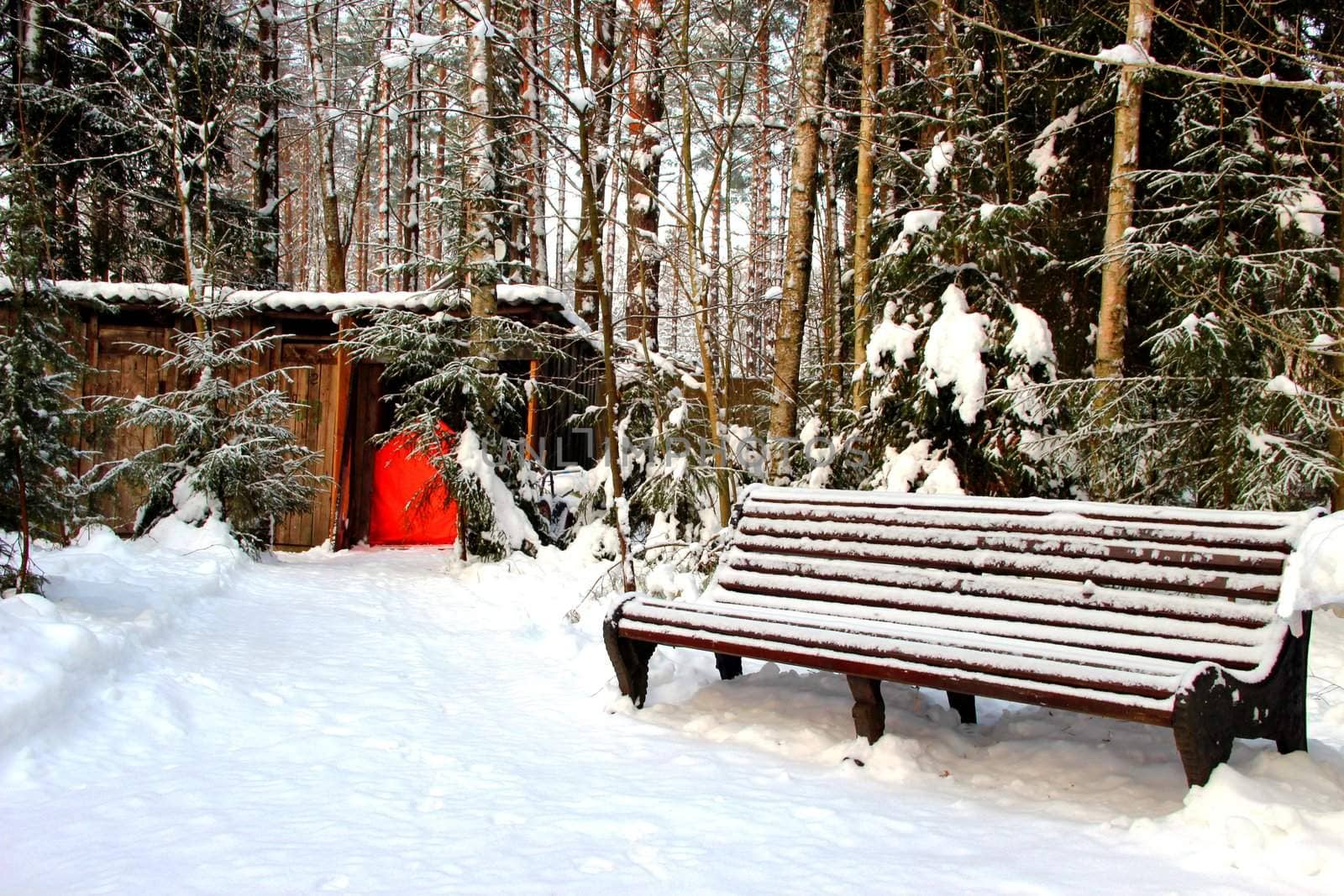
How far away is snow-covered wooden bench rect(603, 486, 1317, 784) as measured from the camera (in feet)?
9.56

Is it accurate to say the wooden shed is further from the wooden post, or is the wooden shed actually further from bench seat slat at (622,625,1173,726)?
bench seat slat at (622,625,1173,726)

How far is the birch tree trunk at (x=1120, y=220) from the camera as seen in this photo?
647 cm

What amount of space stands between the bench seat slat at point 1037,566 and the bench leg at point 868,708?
668 mm

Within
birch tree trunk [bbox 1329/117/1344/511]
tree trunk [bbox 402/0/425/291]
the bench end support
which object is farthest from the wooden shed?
the bench end support

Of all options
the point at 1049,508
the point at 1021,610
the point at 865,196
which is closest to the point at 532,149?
the point at 865,196

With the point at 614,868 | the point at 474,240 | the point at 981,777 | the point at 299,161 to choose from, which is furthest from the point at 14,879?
the point at 299,161

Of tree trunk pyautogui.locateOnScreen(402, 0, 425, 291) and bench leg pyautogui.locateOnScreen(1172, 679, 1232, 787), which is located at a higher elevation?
tree trunk pyautogui.locateOnScreen(402, 0, 425, 291)

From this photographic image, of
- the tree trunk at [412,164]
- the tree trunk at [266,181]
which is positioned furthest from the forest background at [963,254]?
the tree trunk at [412,164]

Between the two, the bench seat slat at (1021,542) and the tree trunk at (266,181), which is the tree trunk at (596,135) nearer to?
the bench seat slat at (1021,542)

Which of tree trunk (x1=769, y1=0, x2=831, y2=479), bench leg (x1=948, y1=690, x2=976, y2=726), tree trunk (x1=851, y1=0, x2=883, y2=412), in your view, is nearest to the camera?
bench leg (x1=948, y1=690, x2=976, y2=726)

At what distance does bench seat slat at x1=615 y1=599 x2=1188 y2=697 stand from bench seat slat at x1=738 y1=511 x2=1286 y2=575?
1.53 ft

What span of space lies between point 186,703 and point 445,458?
5019 millimetres

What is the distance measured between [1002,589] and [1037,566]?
0.54 feet

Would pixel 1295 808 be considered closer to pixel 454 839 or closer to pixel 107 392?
pixel 454 839
